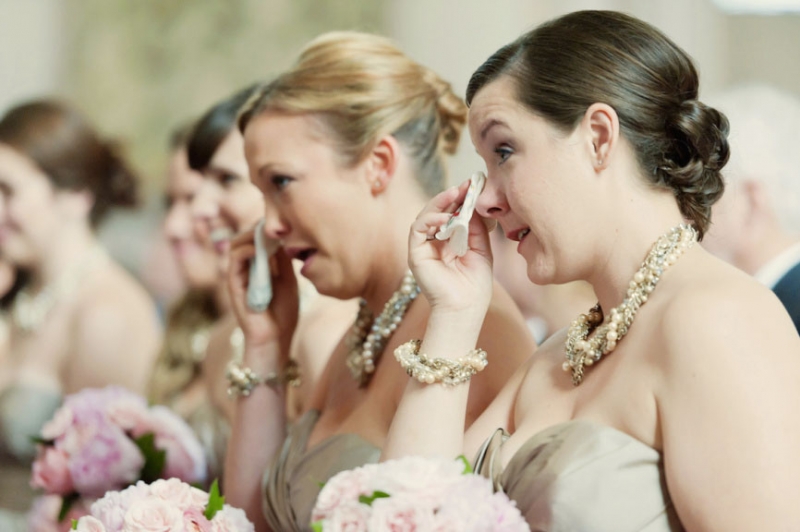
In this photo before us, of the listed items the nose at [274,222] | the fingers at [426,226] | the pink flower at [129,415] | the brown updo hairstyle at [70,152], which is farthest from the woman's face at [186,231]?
the fingers at [426,226]

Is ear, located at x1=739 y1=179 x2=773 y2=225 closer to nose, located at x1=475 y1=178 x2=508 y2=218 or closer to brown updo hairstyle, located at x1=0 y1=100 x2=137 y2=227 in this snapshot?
nose, located at x1=475 y1=178 x2=508 y2=218

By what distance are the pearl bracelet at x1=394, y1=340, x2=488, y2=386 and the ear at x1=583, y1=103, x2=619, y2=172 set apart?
0.35 m

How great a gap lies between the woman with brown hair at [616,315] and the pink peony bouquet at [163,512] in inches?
10.9

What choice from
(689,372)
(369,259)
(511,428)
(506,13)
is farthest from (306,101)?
(506,13)

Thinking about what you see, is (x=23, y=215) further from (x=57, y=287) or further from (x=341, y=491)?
(x=341, y=491)

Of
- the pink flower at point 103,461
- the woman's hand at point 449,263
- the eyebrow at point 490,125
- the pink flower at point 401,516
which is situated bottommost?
the pink flower at point 103,461

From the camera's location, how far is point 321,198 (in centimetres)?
206

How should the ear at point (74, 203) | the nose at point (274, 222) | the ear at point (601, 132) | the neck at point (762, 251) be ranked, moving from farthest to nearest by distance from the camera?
the ear at point (74, 203) → the neck at point (762, 251) → the nose at point (274, 222) → the ear at point (601, 132)

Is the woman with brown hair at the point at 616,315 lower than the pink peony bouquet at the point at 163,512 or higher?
higher

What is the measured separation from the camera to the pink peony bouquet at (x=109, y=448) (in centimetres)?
235

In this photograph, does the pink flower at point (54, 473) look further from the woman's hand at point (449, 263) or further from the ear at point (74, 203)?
the ear at point (74, 203)

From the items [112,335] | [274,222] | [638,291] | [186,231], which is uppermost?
[638,291]

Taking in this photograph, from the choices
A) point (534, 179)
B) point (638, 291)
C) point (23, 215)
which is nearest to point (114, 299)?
point (23, 215)

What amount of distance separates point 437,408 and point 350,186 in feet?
2.07
